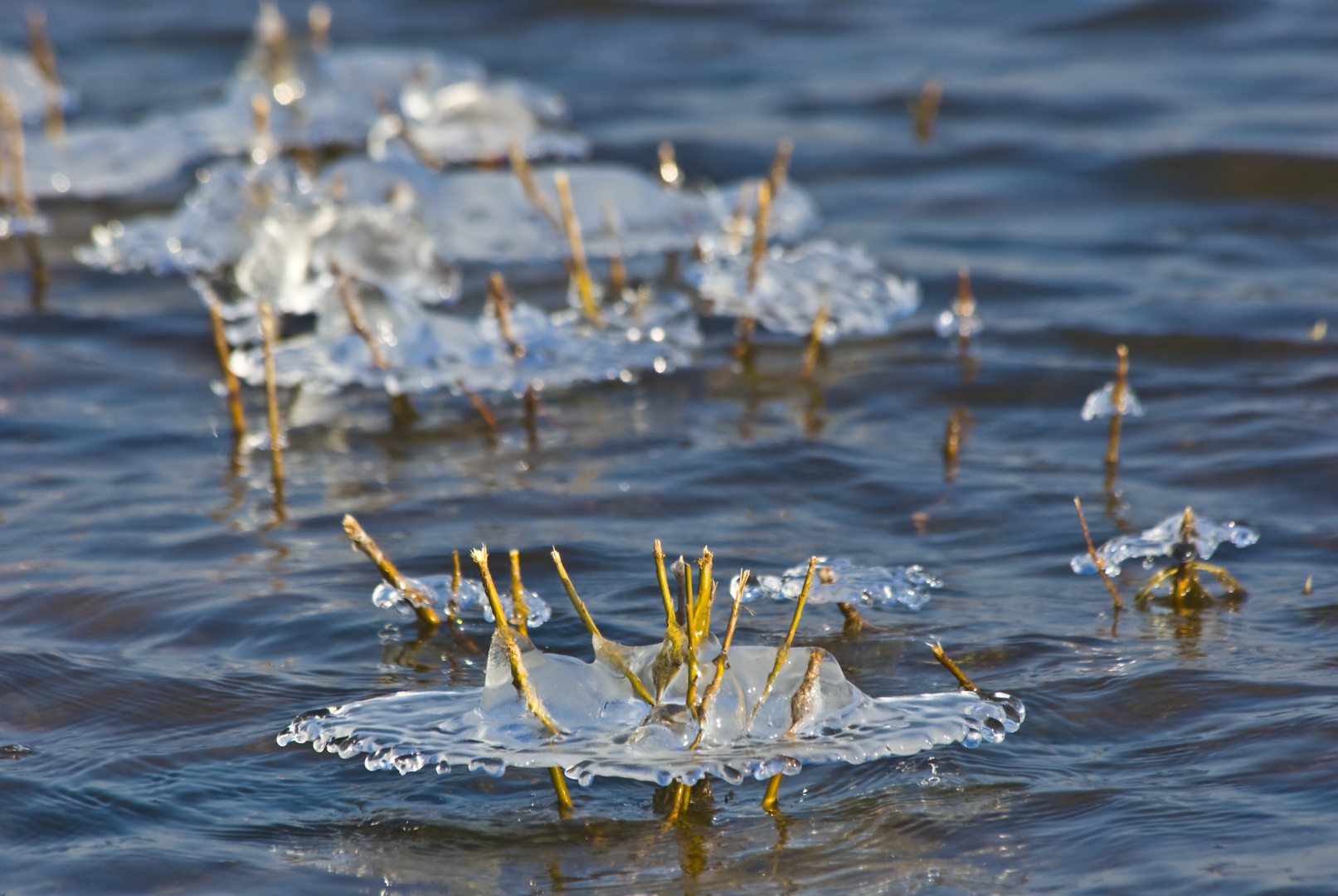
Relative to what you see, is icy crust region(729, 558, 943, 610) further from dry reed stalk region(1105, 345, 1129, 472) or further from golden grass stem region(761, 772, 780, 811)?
dry reed stalk region(1105, 345, 1129, 472)

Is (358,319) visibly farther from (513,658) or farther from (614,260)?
(513,658)

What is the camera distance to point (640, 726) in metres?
2.51

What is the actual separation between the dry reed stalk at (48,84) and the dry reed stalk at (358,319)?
11.2 ft

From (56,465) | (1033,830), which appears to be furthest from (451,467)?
(1033,830)

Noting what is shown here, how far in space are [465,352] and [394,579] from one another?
184 centimetres

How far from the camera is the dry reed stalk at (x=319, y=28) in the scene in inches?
322

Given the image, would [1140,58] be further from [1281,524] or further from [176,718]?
[176,718]

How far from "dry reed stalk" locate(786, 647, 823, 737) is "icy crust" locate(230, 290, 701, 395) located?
A: 2230mm

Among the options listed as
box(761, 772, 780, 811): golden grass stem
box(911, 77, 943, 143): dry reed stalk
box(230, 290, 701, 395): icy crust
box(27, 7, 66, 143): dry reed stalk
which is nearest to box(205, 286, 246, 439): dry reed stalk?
box(230, 290, 701, 395): icy crust

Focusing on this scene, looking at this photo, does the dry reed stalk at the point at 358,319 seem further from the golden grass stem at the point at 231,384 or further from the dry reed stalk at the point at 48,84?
the dry reed stalk at the point at 48,84

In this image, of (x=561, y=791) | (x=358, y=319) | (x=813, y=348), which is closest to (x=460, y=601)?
(x=561, y=791)

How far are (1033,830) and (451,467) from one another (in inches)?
88.2

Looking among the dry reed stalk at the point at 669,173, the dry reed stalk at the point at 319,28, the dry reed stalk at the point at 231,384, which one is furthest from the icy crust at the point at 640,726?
the dry reed stalk at the point at 319,28

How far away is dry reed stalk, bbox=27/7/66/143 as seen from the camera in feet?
24.3
